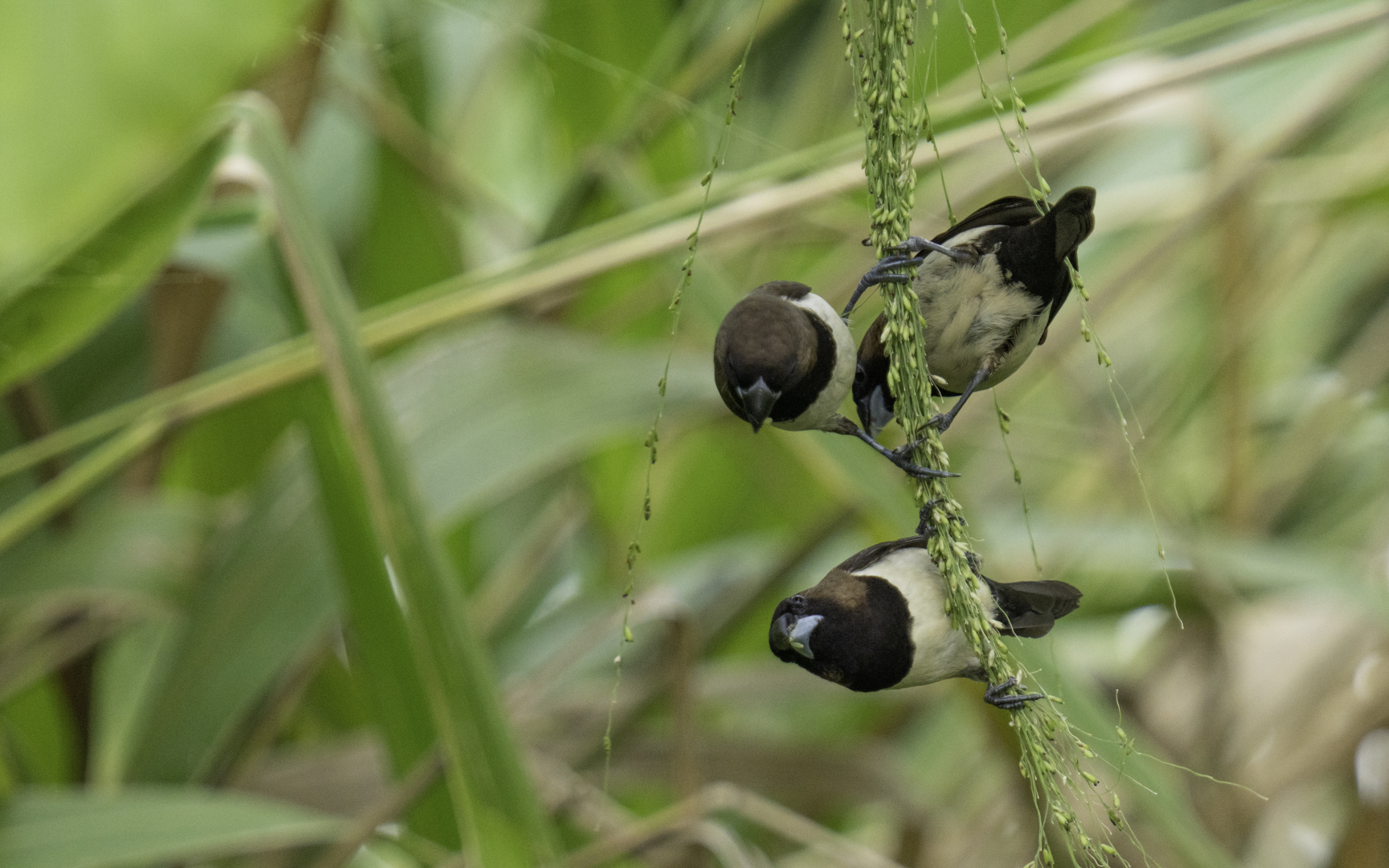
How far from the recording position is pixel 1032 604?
20cm

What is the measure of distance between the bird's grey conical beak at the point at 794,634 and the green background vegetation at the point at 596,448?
0.11 meters

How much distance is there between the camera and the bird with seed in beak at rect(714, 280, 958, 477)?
185mm

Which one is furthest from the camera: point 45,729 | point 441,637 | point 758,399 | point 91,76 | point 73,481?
point 45,729

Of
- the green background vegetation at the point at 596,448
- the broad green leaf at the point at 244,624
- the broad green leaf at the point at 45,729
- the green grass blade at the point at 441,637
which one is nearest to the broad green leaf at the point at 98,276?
the green background vegetation at the point at 596,448

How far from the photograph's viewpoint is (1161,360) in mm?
1505

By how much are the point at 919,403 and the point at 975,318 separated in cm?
3

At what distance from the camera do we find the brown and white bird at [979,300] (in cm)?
20

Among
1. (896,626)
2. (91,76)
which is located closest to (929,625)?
(896,626)

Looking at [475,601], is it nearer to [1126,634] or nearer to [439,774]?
[439,774]

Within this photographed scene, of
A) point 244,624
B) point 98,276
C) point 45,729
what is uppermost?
point 98,276

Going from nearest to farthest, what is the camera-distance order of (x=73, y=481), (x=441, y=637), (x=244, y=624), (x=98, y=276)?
(x=441, y=637) < (x=98, y=276) < (x=73, y=481) < (x=244, y=624)

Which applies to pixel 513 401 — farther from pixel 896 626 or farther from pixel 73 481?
pixel 896 626

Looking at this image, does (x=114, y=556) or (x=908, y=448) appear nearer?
(x=908, y=448)

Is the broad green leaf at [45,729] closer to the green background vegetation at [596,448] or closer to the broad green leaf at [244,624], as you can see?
the green background vegetation at [596,448]
